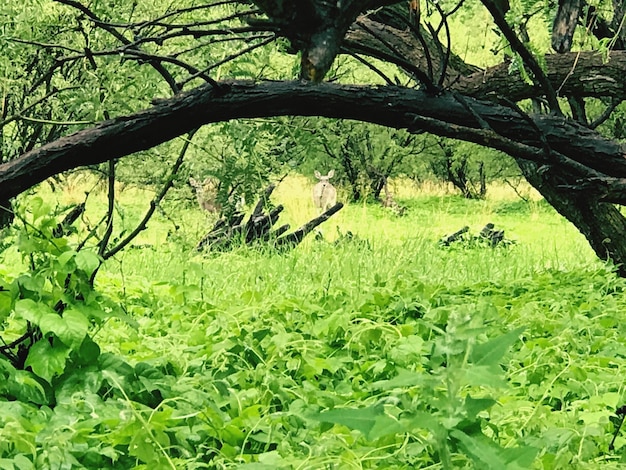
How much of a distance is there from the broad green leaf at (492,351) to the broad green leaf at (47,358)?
1210 millimetres

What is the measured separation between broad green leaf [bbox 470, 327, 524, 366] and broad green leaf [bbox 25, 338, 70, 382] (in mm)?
1210

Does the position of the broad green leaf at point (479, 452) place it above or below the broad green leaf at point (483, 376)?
below

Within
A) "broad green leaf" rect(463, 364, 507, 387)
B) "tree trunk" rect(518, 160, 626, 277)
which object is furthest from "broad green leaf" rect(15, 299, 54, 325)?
"tree trunk" rect(518, 160, 626, 277)

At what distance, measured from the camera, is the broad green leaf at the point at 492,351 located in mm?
1076

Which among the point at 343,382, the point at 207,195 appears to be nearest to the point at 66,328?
the point at 343,382

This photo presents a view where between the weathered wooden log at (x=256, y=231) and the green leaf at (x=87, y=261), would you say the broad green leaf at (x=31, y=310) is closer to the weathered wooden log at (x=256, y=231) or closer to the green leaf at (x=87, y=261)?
the green leaf at (x=87, y=261)

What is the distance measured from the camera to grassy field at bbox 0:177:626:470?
44.9 inches

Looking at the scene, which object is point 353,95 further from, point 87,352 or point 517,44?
point 87,352

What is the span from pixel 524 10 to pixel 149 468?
6.98ft

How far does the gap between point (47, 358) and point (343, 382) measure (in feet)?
2.73

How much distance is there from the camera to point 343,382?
7.56 feet

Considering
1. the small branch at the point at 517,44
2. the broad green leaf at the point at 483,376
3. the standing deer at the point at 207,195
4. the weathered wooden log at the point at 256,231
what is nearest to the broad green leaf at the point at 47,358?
the broad green leaf at the point at 483,376

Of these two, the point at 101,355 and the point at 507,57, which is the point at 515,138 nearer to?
the point at 101,355

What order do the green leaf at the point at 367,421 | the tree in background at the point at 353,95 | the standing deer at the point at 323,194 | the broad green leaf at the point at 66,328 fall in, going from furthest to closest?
1. the standing deer at the point at 323,194
2. the broad green leaf at the point at 66,328
3. the tree in background at the point at 353,95
4. the green leaf at the point at 367,421
